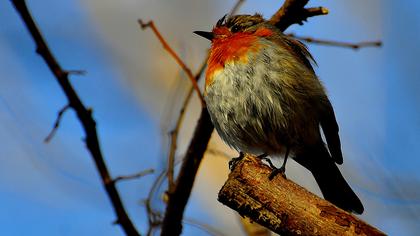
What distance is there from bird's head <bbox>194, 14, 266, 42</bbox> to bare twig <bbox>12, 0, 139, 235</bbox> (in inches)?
100

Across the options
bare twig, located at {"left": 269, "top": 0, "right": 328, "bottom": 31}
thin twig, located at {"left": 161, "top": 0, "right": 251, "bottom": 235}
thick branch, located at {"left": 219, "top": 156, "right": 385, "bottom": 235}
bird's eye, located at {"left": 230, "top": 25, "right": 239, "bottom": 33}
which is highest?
bird's eye, located at {"left": 230, "top": 25, "right": 239, "bottom": 33}

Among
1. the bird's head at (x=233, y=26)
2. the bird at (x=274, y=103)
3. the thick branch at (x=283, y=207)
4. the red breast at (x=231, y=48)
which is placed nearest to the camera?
the thick branch at (x=283, y=207)

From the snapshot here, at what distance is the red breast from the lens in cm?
504

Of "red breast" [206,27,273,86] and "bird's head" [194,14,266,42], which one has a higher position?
"bird's head" [194,14,266,42]

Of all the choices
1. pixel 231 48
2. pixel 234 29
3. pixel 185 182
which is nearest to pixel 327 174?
pixel 231 48

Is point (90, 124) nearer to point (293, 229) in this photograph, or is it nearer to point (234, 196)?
point (234, 196)

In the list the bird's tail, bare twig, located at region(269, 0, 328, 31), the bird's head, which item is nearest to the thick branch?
bare twig, located at region(269, 0, 328, 31)

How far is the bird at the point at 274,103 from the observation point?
189 inches

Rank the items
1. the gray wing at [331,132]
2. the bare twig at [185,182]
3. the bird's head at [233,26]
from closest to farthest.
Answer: the bare twig at [185,182]
the gray wing at [331,132]
the bird's head at [233,26]

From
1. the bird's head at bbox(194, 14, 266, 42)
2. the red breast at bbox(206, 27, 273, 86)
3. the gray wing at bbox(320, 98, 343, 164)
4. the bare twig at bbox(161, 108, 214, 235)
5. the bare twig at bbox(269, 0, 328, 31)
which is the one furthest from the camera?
the bird's head at bbox(194, 14, 266, 42)

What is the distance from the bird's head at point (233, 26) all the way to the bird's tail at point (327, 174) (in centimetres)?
133

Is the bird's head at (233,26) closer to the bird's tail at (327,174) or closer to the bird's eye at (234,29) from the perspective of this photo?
the bird's eye at (234,29)

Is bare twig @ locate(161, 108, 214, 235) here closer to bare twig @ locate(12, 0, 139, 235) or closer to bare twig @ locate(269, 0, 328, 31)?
bare twig @ locate(12, 0, 139, 235)

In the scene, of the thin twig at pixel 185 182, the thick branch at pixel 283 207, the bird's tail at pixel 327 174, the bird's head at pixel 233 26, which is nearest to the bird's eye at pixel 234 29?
the bird's head at pixel 233 26
